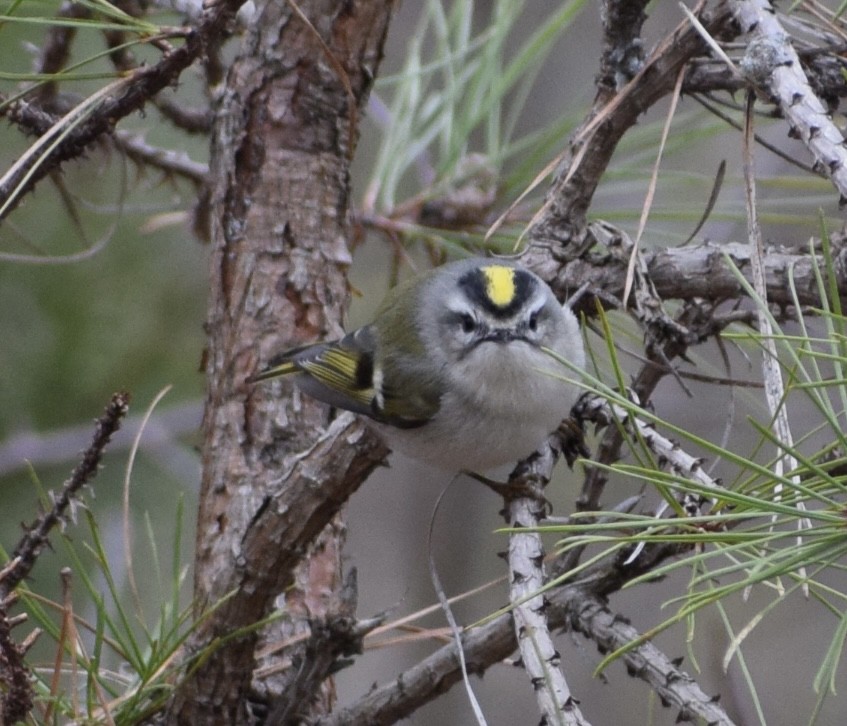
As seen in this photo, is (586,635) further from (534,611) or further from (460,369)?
(460,369)

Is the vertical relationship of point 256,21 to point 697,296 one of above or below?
above

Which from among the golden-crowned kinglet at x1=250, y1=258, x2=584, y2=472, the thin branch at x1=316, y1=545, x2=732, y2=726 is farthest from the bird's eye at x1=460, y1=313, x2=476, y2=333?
the thin branch at x1=316, y1=545, x2=732, y2=726

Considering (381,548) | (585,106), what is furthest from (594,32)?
(585,106)

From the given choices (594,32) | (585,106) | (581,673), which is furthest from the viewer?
(594,32)

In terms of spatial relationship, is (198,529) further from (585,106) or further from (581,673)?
(581,673)

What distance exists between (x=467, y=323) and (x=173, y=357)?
1368 millimetres

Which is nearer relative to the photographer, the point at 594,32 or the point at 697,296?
the point at 697,296

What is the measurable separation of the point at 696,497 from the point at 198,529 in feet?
2.86

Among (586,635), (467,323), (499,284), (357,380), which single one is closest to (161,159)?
(357,380)

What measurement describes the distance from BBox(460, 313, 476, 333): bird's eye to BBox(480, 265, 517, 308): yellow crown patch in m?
0.09

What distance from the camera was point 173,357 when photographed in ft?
9.57

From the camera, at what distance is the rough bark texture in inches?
65.9

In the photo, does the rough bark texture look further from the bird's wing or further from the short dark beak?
the short dark beak

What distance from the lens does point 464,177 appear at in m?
2.11
